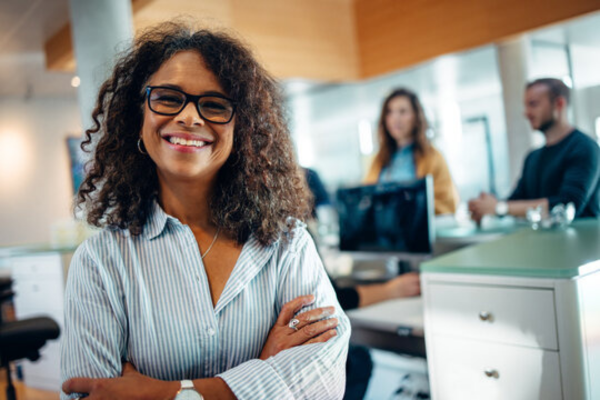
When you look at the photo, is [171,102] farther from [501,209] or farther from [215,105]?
[501,209]

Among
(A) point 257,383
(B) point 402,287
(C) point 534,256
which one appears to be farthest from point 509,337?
(A) point 257,383

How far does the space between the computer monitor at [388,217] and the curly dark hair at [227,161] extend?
3.54 feet

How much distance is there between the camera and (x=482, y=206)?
256cm

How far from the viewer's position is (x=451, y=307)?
1573 mm

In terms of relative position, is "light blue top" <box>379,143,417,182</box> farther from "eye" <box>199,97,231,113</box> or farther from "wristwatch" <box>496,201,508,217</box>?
"eye" <box>199,97,231,113</box>

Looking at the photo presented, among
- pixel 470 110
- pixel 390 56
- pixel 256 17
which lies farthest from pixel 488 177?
pixel 256 17

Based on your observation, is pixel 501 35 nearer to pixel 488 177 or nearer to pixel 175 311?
pixel 488 177

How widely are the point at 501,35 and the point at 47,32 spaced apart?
371cm

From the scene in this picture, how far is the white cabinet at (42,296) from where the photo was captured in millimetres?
3598

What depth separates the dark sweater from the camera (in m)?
2.38

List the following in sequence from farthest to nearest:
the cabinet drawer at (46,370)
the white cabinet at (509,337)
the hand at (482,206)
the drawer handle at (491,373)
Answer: the cabinet drawer at (46,370), the hand at (482,206), the drawer handle at (491,373), the white cabinet at (509,337)

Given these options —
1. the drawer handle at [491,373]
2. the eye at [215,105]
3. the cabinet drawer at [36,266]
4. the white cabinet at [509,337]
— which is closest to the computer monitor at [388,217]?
the white cabinet at [509,337]

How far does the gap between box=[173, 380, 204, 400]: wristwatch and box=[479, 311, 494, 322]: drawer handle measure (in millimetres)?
930

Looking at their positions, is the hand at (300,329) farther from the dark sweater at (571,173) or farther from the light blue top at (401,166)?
the light blue top at (401,166)
